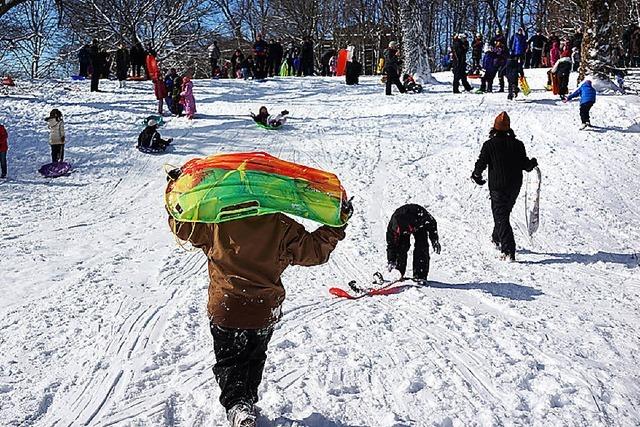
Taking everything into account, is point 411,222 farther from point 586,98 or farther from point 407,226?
point 586,98

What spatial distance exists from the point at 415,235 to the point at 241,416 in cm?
367

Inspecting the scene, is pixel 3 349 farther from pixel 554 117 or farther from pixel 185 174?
pixel 554 117

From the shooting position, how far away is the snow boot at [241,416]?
11.3ft

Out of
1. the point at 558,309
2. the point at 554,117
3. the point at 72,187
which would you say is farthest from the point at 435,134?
the point at 558,309

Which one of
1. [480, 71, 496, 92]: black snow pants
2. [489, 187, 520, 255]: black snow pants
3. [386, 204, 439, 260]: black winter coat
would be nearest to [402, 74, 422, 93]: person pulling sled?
[480, 71, 496, 92]: black snow pants

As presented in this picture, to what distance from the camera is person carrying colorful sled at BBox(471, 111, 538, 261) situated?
7648 mm

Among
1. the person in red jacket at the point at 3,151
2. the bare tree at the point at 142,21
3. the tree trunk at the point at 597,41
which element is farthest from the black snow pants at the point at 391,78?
the bare tree at the point at 142,21

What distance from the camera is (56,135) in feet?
44.2

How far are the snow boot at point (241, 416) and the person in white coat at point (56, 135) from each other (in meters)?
11.4

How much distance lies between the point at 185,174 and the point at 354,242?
Answer: 5273mm

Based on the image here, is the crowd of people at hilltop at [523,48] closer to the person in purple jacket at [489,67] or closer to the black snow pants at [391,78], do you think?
the person in purple jacket at [489,67]

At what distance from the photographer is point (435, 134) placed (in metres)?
14.7

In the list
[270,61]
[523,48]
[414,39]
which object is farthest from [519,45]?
[270,61]

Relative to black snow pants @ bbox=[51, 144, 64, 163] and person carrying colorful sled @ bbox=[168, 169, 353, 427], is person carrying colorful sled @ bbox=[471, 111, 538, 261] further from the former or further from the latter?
black snow pants @ bbox=[51, 144, 64, 163]
